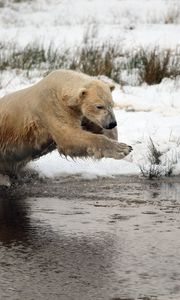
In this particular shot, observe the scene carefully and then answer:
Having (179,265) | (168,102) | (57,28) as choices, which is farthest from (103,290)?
(57,28)

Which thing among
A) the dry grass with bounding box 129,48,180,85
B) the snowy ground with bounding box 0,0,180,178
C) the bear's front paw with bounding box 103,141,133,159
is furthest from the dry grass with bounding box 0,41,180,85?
the bear's front paw with bounding box 103,141,133,159

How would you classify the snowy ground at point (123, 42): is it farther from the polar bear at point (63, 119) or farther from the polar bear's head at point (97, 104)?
the polar bear's head at point (97, 104)

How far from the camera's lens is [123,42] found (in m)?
18.8

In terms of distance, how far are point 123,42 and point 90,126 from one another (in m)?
11.9

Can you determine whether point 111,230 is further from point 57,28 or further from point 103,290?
point 57,28

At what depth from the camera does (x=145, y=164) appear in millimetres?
8562

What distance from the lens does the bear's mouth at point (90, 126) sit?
710 cm

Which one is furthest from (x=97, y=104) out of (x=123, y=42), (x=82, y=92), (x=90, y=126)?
(x=123, y=42)

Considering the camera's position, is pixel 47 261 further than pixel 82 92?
No

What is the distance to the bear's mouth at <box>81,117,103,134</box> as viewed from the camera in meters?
7.10

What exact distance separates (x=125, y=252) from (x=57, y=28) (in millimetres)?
17872

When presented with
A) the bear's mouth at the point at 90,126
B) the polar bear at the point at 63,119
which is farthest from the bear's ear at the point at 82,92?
the bear's mouth at the point at 90,126

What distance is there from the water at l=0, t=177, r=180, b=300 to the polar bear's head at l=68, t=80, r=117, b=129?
679mm

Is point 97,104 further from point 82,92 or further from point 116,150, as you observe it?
point 116,150
